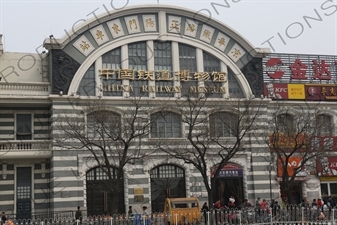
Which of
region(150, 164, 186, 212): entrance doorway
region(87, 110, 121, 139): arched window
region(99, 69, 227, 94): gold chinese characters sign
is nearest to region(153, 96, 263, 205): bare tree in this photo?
region(99, 69, 227, 94): gold chinese characters sign

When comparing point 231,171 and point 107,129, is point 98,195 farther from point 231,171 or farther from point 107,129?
point 231,171

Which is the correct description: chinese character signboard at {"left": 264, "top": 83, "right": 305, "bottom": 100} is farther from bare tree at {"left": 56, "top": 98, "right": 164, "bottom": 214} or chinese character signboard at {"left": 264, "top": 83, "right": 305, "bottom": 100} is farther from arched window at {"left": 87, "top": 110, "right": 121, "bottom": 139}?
arched window at {"left": 87, "top": 110, "right": 121, "bottom": 139}

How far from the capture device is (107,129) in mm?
31672

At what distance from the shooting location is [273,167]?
36.8 m

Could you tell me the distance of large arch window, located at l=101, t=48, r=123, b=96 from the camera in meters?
35.2

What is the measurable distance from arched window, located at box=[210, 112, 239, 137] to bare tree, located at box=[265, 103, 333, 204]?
103 inches

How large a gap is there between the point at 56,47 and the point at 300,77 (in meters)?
19.7

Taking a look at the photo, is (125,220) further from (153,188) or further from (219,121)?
(219,121)

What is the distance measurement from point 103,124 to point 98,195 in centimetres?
590

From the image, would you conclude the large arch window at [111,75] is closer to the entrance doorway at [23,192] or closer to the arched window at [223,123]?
the arched window at [223,123]

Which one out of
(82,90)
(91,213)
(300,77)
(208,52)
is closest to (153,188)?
(91,213)

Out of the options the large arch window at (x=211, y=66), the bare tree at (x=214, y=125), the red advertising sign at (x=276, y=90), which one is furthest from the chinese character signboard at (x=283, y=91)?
the large arch window at (x=211, y=66)

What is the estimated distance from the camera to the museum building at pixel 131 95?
3338 cm

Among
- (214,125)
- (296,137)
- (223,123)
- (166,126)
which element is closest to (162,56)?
(166,126)
